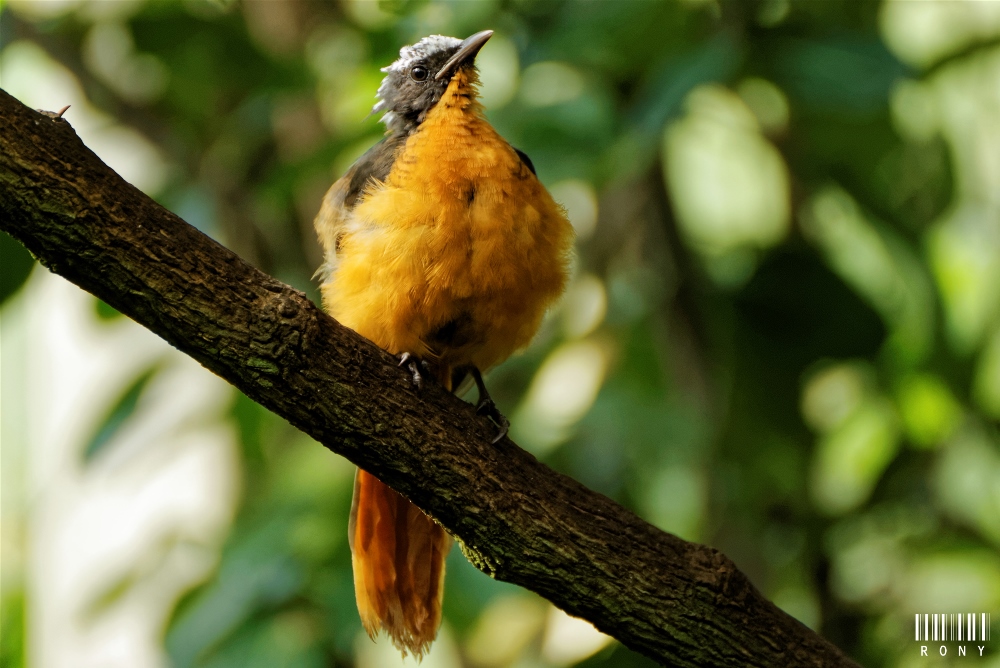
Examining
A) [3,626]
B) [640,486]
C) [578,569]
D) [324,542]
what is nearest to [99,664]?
[3,626]

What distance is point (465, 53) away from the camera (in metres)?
3.38

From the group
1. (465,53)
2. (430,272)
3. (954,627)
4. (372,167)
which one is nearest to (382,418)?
(430,272)

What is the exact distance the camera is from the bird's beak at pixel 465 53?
3355mm

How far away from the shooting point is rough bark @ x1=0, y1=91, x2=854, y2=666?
1950 mm

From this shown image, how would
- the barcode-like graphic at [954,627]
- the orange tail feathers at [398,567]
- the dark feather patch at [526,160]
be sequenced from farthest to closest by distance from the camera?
the barcode-like graphic at [954,627]
the dark feather patch at [526,160]
the orange tail feathers at [398,567]

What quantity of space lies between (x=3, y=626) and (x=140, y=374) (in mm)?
997

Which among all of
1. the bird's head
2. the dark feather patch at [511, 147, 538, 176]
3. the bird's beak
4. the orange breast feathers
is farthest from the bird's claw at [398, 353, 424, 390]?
the bird's beak

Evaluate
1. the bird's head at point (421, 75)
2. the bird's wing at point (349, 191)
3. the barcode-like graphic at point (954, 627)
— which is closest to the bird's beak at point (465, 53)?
the bird's head at point (421, 75)

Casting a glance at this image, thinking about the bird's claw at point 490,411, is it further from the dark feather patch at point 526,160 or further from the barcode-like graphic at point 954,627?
the barcode-like graphic at point 954,627

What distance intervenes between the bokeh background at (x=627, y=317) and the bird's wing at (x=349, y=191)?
1.17ft

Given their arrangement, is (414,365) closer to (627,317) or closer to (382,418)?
(382,418)

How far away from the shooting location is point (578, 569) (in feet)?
7.89

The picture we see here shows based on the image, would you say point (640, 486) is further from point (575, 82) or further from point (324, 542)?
point (575, 82)

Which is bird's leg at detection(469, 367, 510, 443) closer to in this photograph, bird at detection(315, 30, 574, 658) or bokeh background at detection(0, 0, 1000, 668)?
bird at detection(315, 30, 574, 658)
